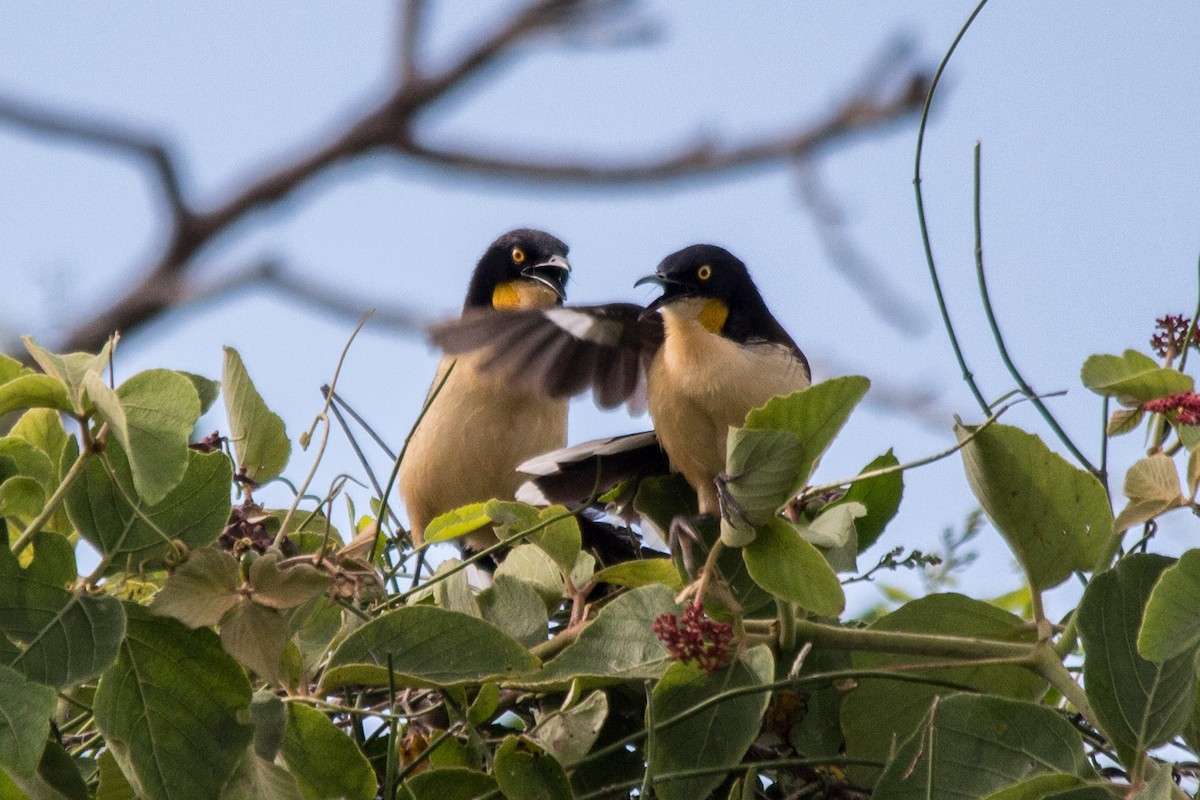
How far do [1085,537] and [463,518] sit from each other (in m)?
0.85

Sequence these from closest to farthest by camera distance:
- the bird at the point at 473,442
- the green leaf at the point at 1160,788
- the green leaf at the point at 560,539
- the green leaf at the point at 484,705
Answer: the green leaf at the point at 1160,788 → the green leaf at the point at 484,705 → the green leaf at the point at 560,539 → the bird at the point at 473,442

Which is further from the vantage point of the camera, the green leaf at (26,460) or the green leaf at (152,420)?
the green leaf at (26,460)

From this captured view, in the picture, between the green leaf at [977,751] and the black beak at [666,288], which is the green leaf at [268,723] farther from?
the black beak at [666,288]

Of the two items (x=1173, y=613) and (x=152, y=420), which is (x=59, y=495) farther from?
(x=1173, y=613)

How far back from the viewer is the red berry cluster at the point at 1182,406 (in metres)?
1.42

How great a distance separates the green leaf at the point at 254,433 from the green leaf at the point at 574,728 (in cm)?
57

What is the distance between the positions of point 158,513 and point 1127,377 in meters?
1.03

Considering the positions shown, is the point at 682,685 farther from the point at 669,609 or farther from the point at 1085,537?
the point at 1085,537

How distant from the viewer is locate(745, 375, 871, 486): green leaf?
1.37 m

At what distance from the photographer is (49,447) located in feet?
5.29

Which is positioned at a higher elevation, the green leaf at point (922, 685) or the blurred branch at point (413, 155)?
the blurred branch at point (413, 155)

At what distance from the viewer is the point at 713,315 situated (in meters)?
3.08

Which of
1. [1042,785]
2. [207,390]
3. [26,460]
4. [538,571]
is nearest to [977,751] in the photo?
[1042,785]

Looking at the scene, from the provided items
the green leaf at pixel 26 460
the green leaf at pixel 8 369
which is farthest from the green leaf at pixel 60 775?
the green leaf at pixel 8 369
